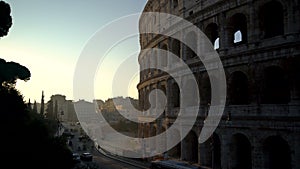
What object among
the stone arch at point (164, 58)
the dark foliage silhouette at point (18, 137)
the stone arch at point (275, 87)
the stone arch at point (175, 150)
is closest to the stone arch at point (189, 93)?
the stone arch at point (175, 150)

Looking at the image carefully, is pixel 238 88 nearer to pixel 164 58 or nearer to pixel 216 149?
pixel 216 149

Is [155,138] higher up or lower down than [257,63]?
lower down

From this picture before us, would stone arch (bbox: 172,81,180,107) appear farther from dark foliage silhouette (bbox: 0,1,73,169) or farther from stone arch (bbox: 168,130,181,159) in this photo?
dark foliage silhouette (bbox: 0,1,73,169)

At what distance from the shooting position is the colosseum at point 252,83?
1688 centimetres

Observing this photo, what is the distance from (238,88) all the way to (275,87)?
7.91 feet

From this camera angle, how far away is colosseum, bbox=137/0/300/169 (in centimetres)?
1688

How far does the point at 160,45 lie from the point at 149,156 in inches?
394

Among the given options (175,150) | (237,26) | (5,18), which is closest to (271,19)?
(237,26)

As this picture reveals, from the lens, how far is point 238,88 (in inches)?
805

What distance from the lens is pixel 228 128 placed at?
775 inches

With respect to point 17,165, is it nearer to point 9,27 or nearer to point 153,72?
point 9,27

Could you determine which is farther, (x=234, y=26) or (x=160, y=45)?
(x=160, y=45)

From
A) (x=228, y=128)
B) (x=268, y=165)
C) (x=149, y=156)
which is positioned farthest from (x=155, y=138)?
(x=268, y=165)

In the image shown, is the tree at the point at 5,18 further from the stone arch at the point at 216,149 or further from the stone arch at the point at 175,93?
the stone arch at the point at 216,149
